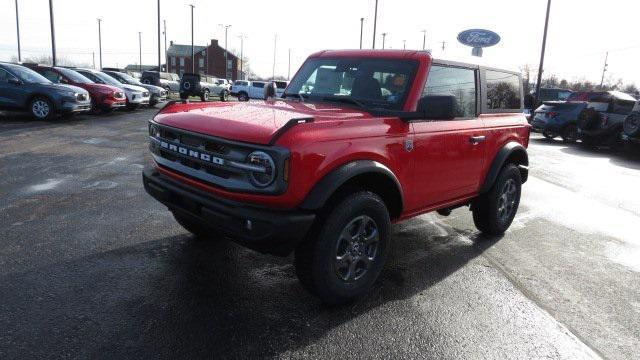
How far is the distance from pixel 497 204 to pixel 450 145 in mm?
1368

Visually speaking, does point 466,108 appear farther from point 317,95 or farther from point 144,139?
point 144,139

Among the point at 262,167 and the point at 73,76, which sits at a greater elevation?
the point at 73,76

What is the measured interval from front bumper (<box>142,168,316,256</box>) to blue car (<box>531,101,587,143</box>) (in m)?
16.3

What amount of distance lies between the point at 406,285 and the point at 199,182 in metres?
1.93

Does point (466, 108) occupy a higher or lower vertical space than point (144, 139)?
higher

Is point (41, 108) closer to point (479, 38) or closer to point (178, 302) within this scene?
point (178, 302)

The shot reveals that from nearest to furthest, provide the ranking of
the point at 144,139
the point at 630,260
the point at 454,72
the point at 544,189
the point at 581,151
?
the point at 454,72 → the point at 630,260 → the point at 544,189 → the point at 144,139 → the point at 581,151

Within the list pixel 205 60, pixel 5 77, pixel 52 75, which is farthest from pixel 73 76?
pixel 205 60

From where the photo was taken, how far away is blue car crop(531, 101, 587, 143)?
653 inches

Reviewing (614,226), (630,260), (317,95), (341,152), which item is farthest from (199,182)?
(614,226)

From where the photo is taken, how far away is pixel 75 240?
460cm

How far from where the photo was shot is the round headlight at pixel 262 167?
2.97m

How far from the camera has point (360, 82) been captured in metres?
4.33

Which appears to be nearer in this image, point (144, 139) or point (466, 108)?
point (466, 108)
